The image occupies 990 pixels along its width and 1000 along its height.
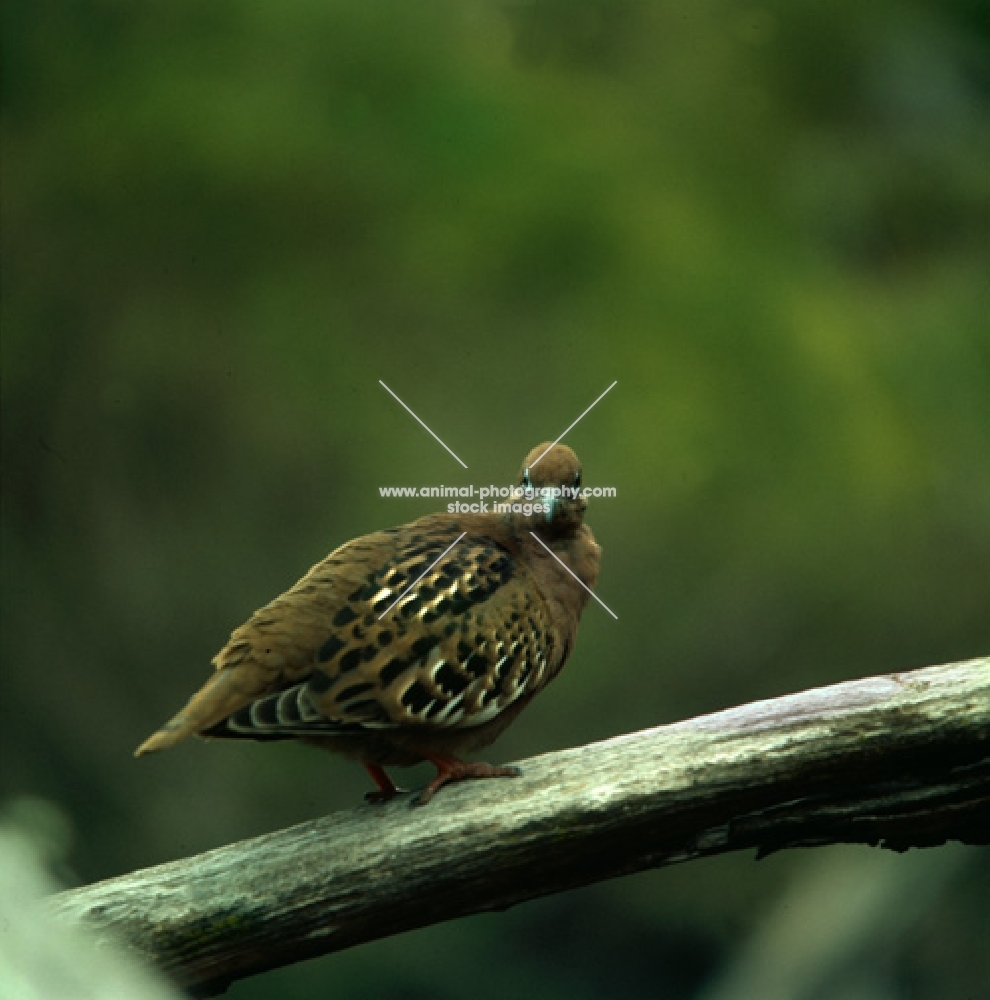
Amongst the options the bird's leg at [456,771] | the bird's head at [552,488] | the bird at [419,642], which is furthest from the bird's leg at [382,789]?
the bird's head at [552,488]

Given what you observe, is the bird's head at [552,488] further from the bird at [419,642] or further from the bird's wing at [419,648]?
the bird's wing at [419,648]

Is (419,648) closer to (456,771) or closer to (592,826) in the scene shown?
(456,771)

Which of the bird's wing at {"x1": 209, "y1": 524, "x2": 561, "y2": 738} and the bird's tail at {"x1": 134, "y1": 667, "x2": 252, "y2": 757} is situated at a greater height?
the bird's tail at {"x1": 134, "y1": 667, "x2": 252, "y2": 757}

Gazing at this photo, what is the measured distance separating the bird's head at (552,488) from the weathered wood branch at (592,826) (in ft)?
2.35

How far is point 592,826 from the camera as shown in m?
→ 3.09

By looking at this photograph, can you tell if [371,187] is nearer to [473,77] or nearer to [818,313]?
[473,77]

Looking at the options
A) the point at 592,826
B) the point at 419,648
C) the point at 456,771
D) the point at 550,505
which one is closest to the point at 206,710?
the point at 419,648

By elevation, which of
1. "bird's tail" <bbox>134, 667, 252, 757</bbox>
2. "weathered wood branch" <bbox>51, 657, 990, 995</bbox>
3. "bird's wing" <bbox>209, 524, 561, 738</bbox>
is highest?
"bird's tail" <bbox>134, 667, 252, 757</bbox>

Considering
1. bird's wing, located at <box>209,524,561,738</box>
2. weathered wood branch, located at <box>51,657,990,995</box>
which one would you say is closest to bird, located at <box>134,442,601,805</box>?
bird's wing, located at <box>209,524,561,738</box>

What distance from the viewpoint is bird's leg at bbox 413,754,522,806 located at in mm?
Answer: 3281

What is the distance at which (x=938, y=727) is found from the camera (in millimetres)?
3127

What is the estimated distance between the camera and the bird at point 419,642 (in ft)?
10.5

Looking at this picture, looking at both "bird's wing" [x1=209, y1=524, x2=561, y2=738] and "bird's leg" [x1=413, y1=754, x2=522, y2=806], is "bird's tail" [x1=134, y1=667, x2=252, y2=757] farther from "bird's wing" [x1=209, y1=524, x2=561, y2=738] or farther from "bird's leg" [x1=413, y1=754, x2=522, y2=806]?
"bird's leg" [x1=413, y1=754, x2=522, y2=806]

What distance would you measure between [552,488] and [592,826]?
948mm
